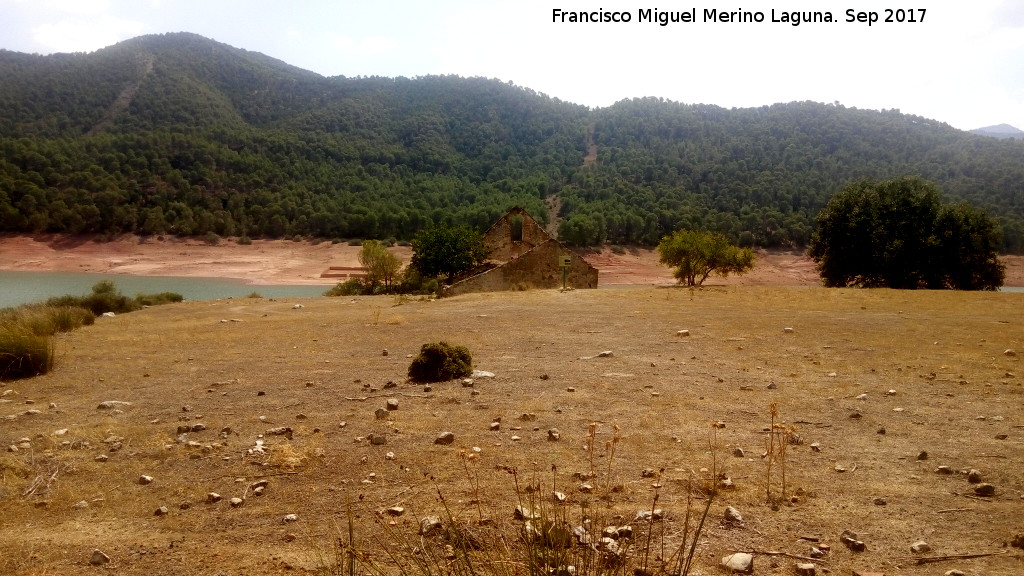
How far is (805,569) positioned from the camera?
307cm

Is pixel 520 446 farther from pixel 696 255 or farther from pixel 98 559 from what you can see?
pixel 696 255

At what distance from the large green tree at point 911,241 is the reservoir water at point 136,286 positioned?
3115cm

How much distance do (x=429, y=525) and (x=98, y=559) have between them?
1.77 meters

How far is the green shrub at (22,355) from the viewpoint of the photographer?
8359 millimetres

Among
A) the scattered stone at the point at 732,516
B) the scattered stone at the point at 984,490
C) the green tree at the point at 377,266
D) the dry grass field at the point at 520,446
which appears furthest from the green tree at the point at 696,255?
the scattered stone at the point at 732,516

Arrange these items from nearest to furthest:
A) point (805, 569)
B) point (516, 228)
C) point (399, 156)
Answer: point (805, 569) < point (516, 228) < point (399, 156)

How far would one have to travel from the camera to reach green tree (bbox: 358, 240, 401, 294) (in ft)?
106

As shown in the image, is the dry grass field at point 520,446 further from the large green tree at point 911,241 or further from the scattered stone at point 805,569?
the large green tree at point 911,241

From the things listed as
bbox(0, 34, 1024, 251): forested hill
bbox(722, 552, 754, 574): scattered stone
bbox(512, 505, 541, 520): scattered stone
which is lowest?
bbox(722, 552, 754, 574): scattered stone

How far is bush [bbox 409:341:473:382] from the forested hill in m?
57.9

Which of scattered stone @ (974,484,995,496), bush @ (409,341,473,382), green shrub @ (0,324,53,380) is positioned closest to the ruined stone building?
green shrub @ (0,324,53,380)

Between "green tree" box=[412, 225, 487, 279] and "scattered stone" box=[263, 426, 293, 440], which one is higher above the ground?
"green tree" box=[412, 225, 487, 279]

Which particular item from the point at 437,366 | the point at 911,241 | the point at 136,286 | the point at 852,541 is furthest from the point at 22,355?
the point at 136,286

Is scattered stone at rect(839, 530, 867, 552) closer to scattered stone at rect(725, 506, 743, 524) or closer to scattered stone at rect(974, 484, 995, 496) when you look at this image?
scattered stone at rect(725, 506, 743, 524)
